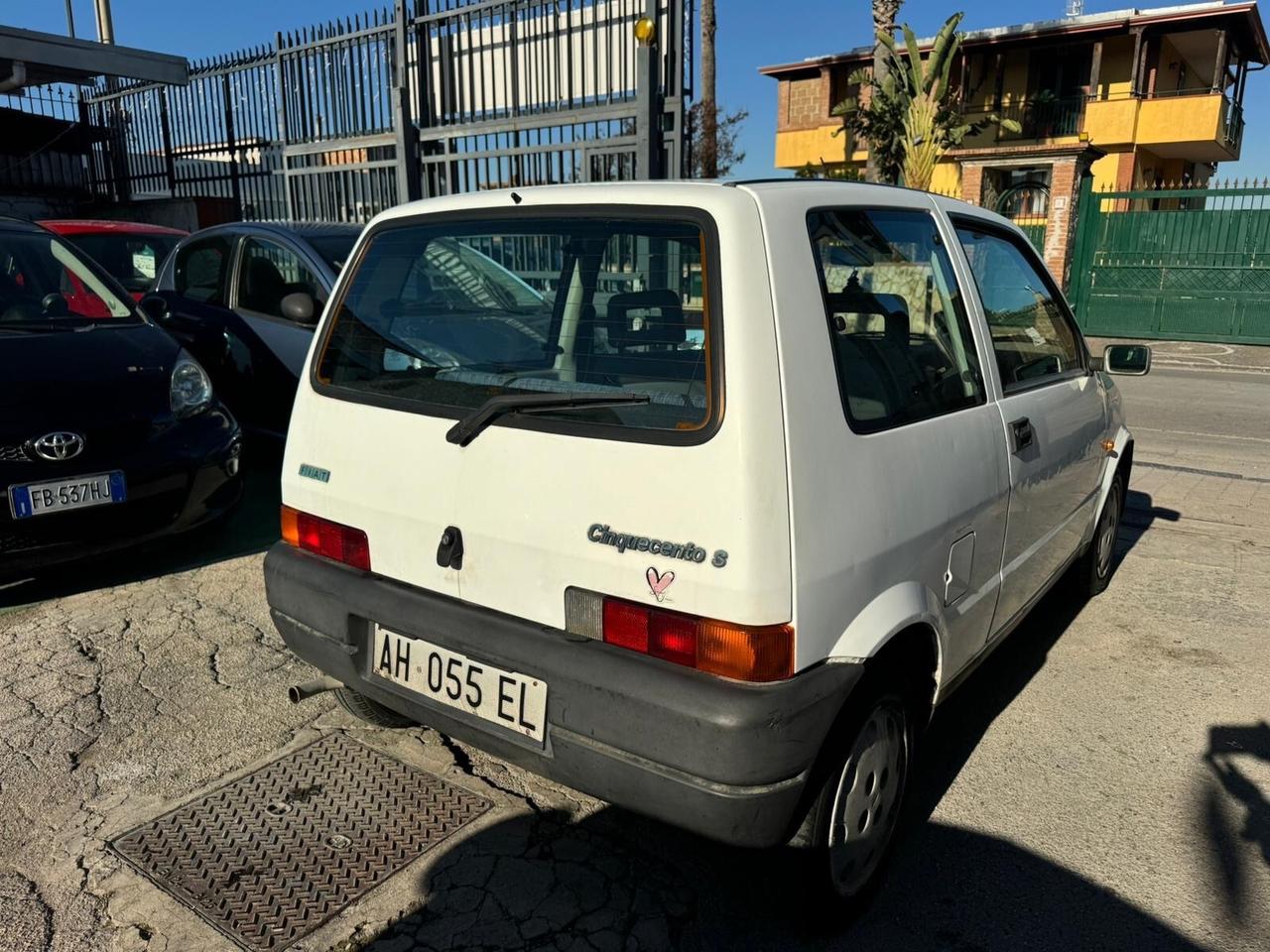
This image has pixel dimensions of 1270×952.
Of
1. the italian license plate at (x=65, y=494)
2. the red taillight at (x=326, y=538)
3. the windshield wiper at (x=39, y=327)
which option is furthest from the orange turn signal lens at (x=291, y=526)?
the windshield wiper at (x=39, y=327)

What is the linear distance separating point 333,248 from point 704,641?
4771 millimetres

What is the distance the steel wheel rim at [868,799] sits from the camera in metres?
2.11

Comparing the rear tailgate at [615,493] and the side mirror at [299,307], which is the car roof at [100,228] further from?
the rear tailgate at [615,493]

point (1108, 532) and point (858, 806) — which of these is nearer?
point (858, 806)

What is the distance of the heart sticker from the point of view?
6.21ft

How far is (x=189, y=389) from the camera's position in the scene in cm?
455

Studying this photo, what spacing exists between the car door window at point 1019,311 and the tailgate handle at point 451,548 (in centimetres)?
166

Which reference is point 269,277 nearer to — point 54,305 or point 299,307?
point 54,305

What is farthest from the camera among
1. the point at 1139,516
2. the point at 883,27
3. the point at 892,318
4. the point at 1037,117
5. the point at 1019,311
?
the point at 1037,117

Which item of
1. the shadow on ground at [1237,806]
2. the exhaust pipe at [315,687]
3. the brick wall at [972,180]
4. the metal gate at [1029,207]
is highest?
the brick wall at [972,180]

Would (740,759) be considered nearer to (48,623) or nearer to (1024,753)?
(1024,753)

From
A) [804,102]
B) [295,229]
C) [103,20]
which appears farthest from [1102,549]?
[804,102]

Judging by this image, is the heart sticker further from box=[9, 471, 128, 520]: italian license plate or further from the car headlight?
the car headlight

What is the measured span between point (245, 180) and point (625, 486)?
12.6 meters
